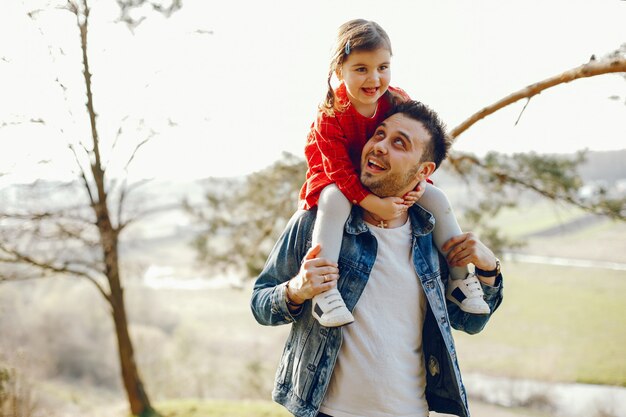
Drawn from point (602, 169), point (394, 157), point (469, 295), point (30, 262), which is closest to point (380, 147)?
point (394, 157)

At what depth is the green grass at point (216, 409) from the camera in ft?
25.3

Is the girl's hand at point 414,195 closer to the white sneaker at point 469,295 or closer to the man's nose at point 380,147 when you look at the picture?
the man's nose at point 380,147

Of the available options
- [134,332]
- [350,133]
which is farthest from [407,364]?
[134,332]

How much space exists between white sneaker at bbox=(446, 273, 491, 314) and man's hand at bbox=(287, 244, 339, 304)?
0.41m

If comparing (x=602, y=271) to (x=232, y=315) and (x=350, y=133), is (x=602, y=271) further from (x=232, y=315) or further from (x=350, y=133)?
(x=350, y=133)

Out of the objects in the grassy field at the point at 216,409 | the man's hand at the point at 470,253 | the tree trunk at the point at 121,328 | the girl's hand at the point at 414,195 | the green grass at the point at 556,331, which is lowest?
the green grass at the point at 556,331

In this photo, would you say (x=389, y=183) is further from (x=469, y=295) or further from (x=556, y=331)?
(x=556, y=331)

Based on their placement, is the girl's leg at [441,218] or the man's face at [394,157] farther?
the girl's leg at [441,218]

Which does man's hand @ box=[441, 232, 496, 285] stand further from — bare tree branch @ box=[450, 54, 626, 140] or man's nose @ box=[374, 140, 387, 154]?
bare tree branch @ box=[450, 54, 626, 140]

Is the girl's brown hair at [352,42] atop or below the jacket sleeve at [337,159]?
atop

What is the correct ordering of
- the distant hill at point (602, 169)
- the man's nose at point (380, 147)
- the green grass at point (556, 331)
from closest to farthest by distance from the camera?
the man's nose at point (380, 147)
the distant hill at point (602, 169)
the green grass at point (556, 331)

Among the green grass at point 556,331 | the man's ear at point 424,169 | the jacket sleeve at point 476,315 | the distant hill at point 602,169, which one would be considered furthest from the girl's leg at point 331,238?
the green grass at point 556,331

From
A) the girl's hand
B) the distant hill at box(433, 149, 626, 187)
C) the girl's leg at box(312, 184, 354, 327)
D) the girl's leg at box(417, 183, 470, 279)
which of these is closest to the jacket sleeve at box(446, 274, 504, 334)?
the girl's leg at box(417, 183, 470, 279)

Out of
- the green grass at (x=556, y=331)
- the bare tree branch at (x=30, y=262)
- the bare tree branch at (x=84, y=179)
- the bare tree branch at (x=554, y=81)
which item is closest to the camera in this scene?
the bare tree branch at (x=554, y=81)
